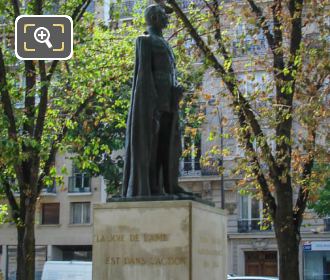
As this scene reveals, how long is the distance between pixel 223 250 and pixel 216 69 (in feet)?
21.9

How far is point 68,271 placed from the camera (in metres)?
29.1

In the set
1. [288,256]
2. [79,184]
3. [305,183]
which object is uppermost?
[305,183]

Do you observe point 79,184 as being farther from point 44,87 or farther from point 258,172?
point 258,172

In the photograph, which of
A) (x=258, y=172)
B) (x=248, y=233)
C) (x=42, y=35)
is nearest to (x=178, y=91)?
(x=42, y=35)

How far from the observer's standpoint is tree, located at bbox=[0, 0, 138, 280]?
16.6 metres

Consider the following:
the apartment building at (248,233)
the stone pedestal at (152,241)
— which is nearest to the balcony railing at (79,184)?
the apartment building at (248,233)

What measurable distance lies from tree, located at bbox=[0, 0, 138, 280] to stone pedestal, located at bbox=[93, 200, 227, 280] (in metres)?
5.96

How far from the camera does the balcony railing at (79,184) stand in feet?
146

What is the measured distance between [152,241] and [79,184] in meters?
36.0

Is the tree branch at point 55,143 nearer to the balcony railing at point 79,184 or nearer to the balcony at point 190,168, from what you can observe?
the balcony at point 190,168

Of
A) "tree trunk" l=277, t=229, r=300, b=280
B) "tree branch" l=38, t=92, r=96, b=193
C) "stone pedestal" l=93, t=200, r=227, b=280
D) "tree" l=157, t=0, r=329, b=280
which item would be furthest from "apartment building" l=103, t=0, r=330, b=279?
"stone pedestal" l=93, t=200, r=227, b=280

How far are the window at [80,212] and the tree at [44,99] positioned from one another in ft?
77.3

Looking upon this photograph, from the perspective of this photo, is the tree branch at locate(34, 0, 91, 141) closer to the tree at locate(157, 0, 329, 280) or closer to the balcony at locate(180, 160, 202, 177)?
the tree at locate(157, 0, 329, 280)

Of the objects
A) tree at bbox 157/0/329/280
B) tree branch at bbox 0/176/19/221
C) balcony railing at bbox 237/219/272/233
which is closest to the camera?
tree at bbox 157/0/329/280
